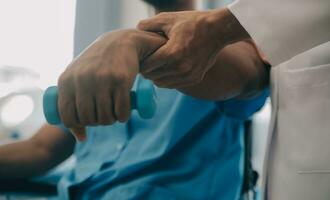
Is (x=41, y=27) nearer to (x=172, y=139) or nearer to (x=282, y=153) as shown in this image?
(x=172, y=139)

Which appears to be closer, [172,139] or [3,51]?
[172,139]

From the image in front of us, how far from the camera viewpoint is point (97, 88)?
1.55 feet

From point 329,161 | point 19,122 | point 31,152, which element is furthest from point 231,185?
point 19,122

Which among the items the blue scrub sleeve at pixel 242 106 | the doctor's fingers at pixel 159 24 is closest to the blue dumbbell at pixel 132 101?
the doctor's fingers at pixel 159 24

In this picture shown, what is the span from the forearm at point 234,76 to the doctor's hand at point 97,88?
0.25 meters

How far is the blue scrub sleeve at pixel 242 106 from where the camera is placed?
0.84 m

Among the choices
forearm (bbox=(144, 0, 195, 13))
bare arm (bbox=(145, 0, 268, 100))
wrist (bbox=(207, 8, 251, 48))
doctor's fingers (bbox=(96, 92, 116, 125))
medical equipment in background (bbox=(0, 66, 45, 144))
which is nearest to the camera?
doctor's fingers (bbox=(96, 92, 116, 125))

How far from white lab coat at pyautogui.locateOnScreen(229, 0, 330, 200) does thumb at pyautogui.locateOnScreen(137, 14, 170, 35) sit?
0.09 metres

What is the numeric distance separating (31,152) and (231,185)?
20.2 inches

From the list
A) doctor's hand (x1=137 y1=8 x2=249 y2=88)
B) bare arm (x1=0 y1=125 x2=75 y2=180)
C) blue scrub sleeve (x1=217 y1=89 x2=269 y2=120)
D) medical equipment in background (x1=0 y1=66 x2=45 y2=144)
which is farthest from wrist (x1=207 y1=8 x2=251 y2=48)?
medical equipment in background (x1=0 y1=66 x2=45 y2=144)

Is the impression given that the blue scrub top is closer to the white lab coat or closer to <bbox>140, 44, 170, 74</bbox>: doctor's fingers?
the white lab coat

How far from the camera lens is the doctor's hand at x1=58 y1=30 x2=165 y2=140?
0.47 meters

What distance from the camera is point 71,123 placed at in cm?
49

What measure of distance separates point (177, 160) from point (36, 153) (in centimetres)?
40
